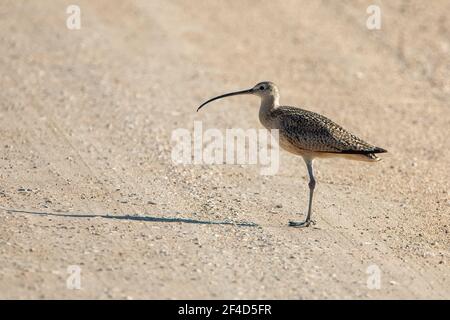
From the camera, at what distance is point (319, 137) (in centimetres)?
1002

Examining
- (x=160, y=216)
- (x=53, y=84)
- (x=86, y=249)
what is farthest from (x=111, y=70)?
(x=86, y=249)

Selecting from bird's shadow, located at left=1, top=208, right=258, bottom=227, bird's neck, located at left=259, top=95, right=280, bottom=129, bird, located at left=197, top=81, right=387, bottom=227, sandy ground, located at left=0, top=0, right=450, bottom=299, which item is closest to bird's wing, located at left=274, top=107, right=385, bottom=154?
bird, located at left=197, top=81, right=387, bottom=227

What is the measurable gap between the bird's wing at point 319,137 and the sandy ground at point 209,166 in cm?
81

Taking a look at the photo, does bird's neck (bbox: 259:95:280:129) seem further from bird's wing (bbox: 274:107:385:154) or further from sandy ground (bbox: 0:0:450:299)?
sandy ground (bbox: 0:0:450:299)

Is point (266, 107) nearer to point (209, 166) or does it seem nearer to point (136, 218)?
point (209, 166)

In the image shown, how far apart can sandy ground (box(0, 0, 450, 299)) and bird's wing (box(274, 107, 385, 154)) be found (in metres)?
0.81

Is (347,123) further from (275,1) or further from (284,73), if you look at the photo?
(275,1)

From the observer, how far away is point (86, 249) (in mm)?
8555

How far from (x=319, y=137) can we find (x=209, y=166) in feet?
7.69

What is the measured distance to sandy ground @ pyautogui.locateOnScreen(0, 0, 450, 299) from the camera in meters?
8.28

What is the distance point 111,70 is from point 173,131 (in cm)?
386

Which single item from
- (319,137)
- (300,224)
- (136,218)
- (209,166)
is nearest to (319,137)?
(319,137)

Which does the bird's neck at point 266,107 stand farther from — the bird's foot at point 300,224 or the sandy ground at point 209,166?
the bird's foot at point 300,224

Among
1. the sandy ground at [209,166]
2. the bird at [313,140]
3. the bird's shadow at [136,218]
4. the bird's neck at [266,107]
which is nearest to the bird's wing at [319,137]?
the bird at [313,140]
